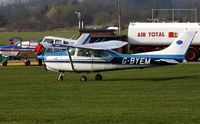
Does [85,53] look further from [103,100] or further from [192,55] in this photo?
[192,55]

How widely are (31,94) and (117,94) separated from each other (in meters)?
2.34

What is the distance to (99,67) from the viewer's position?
24344 millimetres

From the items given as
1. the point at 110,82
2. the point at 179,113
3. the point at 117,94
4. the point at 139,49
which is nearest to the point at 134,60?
the point at 110,82

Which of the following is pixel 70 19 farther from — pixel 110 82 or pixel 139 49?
pixel 110 82

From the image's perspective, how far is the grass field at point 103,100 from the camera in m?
13.6

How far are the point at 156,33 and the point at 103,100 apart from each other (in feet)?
87.7

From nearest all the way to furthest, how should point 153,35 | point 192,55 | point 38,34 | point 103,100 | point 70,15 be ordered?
point 103,100, point 192,55, point 153,35, point 70,15, point 38,34

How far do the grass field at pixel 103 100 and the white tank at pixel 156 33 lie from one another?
1656 centimetres

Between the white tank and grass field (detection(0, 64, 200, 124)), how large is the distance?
652 inches

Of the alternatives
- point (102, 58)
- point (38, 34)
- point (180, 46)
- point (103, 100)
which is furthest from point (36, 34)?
point (103, 100)

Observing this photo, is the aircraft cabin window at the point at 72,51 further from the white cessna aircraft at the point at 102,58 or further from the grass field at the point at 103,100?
the grass field at the point at 103,100

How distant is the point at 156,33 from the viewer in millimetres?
43406

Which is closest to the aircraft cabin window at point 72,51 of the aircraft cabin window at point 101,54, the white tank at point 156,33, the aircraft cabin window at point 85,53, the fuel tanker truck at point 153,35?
the aircraft cabin window at point 85,53

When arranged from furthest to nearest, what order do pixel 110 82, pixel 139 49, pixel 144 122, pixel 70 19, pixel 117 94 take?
pixel 70 19 < pixel 139 49 < pixel 110 82 < pixel 117 94 < pixel 144 122
